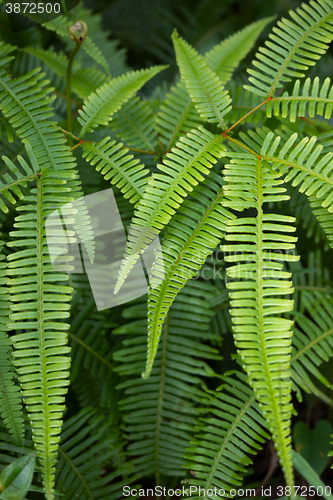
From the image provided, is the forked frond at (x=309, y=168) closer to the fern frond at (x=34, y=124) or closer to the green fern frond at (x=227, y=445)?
the fern frond at (x=34, y=124)

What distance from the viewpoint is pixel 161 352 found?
1468 mm

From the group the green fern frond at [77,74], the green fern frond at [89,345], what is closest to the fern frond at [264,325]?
the green fern frond at [89,345]

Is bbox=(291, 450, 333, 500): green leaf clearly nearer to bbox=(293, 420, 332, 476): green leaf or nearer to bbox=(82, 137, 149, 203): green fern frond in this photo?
bbox=(293, 420, 332, 476): green leaf

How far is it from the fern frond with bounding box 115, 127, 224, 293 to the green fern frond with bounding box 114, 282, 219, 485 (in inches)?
22.7

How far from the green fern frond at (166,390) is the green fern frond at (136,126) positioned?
2.12 ft

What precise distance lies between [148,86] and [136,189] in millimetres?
1785

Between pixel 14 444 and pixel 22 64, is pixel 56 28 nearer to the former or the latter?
pixel 22 64

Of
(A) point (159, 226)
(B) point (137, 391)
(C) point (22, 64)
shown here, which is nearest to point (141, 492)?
(B) point (137, 391)

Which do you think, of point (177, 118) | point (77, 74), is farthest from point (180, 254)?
point (77, 74)

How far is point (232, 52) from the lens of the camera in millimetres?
1589

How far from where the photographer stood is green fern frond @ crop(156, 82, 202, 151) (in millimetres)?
1436

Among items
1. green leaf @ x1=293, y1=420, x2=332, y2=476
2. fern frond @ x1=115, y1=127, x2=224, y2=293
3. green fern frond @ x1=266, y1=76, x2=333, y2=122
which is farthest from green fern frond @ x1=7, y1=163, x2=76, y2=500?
green leaf @ x1=293, y1=420, x2=332, y2=476

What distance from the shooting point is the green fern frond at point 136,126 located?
146 centimetres

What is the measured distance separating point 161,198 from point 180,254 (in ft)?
0.56
